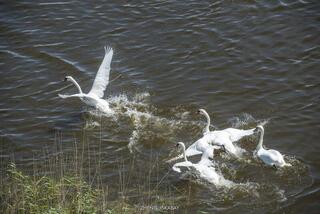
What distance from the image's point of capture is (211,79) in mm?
16047

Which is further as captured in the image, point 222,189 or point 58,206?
point 222,189

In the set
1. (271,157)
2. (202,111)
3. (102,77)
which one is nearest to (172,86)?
(102,77)

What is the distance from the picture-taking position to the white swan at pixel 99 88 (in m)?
15.3

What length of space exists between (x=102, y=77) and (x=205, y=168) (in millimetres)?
4750

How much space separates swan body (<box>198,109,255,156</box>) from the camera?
1316cm

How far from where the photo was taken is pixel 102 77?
16062 mm

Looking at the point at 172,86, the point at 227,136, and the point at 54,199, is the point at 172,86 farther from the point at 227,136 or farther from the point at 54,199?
the point at 54,199

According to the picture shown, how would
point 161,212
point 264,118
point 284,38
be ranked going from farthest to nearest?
point 284,38 < point 264,118 < point 161,212

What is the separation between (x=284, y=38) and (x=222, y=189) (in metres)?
6.51

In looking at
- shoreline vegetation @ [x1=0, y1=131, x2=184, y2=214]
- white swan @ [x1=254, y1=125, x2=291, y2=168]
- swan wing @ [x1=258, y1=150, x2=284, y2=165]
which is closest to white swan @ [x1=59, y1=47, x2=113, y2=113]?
shoreline vegetation @ [x1=0, y1=131, x2=184, y2=214]

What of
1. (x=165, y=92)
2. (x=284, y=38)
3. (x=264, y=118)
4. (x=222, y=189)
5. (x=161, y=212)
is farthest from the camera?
(x=284, y=38)

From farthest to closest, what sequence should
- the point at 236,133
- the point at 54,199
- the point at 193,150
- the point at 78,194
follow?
the point at 236,133 → the point at 193,150 → the point at 54,199 → the point at 78,194

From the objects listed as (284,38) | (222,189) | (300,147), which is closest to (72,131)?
(222,189)

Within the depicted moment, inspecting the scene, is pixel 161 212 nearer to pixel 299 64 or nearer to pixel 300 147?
pixel 300 147
